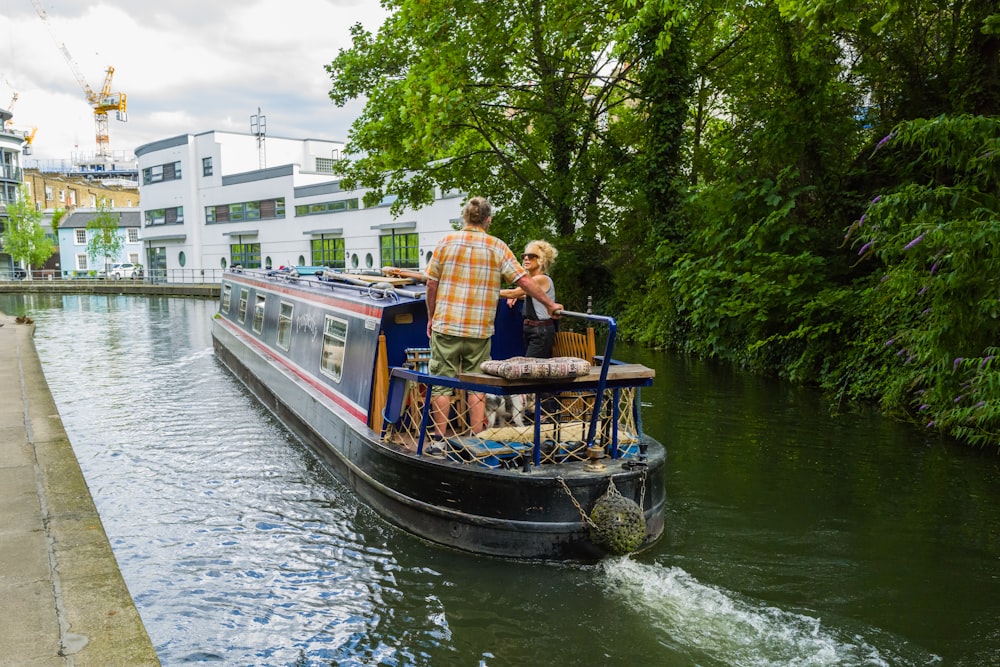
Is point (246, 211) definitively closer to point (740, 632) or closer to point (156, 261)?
point (156, 261)

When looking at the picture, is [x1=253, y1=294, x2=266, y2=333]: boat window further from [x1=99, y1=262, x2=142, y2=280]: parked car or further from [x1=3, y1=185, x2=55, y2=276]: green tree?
[x1=3, y1=185, x2=55, y2=276]: green tree

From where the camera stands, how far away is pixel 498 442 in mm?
5520

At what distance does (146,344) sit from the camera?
1809cm

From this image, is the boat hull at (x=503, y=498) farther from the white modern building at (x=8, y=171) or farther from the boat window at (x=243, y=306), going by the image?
the white modern building at (x=8, y=171)

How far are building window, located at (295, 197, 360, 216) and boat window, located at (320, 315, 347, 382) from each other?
30.3m

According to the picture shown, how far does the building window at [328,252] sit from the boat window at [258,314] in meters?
26.3

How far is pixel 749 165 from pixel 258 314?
27.7 feet

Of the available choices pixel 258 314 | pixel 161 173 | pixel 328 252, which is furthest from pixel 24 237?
pixel 258 314

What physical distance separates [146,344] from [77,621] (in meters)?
16.0

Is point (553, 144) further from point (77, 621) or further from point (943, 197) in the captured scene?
point (77, 621)

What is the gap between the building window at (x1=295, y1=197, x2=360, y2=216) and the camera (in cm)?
3800

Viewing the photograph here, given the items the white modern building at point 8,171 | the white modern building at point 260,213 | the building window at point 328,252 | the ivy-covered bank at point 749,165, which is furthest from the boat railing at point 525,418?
the white modern building at point 8,171

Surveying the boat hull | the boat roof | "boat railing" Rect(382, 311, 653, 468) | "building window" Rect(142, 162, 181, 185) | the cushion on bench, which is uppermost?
"building window" Rect(142, 162, 181, 185)

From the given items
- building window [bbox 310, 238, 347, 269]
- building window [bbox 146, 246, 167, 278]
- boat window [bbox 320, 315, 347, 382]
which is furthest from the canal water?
building window [bbox 146, 246, 167, 278]
